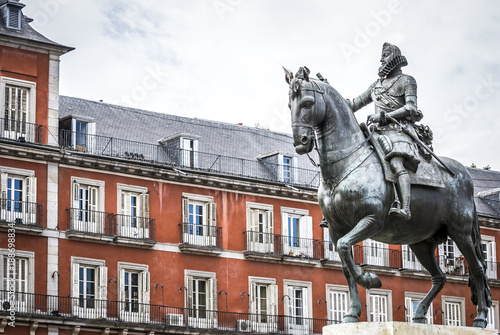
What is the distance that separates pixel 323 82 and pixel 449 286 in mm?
43369

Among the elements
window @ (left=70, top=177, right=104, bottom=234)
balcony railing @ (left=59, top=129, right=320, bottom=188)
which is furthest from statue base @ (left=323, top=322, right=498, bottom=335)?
balcony railing @ (left=59, top=129, right=320, bottom=188)

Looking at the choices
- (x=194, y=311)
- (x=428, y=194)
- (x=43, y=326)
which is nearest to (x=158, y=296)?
(x=194, y=311)

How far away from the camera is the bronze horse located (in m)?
13.9

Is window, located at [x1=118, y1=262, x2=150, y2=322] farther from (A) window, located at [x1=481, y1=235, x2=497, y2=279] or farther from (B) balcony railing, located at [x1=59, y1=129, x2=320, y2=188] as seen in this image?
(A) window, located at [x1=481, y1=235, x2=497, y2=279]

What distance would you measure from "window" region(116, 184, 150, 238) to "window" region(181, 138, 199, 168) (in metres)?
2.84

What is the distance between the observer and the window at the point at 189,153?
4931cm

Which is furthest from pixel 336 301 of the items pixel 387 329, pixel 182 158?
pixel 387 329

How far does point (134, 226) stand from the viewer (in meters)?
46.5

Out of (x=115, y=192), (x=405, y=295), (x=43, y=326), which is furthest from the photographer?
(x=405, y=295)

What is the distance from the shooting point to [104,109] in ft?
165

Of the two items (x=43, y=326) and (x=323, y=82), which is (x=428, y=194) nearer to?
(x=323, y=82)

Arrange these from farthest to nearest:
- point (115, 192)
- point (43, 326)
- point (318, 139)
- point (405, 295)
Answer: point (405, 295)
point (115, 192)
point (43, 326)
point (318, 139)

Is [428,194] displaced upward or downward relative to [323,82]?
downward

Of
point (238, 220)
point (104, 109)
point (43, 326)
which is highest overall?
point (104, 109)
